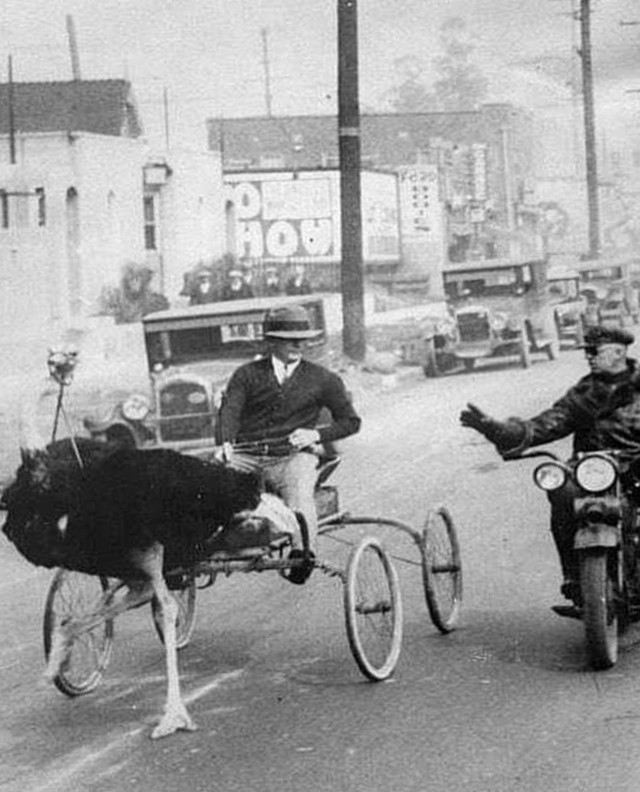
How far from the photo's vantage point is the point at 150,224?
79.2 ft

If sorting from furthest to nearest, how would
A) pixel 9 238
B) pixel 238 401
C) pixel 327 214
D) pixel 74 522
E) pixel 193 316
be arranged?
1. pixel 327 214
2. pixel 9 238
3. pixel 193 316
4. pixel 238 401
5. pixel 74 522

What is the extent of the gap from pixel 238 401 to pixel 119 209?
16297mm

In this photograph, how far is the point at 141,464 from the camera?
19.6ft

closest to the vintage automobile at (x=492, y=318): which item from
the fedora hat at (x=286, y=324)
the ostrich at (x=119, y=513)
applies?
the fedora hat at (x=286, y=324)

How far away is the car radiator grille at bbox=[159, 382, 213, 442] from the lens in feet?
45.2

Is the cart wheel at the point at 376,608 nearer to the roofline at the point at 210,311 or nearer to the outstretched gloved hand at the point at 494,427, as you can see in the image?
the outstretched gloved hand at the point at 494,427

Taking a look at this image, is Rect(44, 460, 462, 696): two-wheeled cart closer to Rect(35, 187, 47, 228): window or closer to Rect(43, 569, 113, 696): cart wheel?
Rect(43, 569, 113, 696): cart wheel

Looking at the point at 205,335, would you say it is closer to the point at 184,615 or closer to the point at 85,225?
the point at 85,225

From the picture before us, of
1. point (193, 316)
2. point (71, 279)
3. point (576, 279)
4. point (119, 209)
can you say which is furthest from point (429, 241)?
point (193, 316)

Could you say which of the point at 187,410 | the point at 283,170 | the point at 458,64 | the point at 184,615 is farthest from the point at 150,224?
the point at 283,170

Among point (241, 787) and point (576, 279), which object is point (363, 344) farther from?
point (241, 787)

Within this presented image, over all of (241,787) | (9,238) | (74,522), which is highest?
(9,238)

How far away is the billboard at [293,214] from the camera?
4219 cm

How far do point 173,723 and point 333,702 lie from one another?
0.73 m
